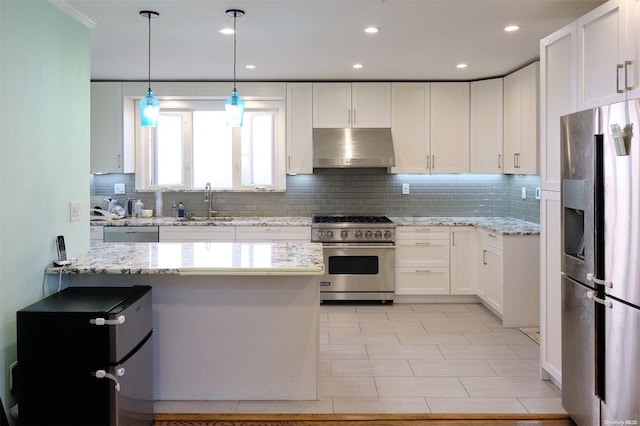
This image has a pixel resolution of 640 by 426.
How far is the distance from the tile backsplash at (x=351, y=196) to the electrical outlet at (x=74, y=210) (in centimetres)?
271

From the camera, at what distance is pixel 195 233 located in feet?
17.7

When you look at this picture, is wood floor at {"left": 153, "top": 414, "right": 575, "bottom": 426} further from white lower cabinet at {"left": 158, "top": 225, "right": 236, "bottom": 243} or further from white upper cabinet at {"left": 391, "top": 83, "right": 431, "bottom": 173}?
white upper cabinet at {"left": 391, "top": 83, "right": 431, "bottom": 173}

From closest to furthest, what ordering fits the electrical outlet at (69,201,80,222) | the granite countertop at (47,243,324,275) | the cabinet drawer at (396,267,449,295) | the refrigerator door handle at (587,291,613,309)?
the refrigerator door handle at (587,291,613,309) → the granite countertop at (47,243,324,275) → the electrical outlet at (69,201,80,222) → the cabinet drawer at (396,267,449,295)

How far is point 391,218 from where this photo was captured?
5922 mm

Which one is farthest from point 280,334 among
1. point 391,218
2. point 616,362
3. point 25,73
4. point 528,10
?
point 391,218

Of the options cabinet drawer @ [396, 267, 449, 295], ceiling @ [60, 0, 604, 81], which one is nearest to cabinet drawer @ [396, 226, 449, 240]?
cabinet drawer @ [396, 267, 449, 295]

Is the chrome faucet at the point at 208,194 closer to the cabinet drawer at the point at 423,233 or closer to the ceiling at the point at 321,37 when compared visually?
the ceiling at the point at 321,37

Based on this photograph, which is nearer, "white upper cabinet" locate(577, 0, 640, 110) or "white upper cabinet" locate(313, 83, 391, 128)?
"white upper cabinet" locate(577, 0, 640, 110)

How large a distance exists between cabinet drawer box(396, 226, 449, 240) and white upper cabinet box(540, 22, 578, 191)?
2168mm

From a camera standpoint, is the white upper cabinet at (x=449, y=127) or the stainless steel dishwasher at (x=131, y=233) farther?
the white upper cabinet at (x=449, y=127)

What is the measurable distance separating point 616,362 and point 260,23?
2.99 m

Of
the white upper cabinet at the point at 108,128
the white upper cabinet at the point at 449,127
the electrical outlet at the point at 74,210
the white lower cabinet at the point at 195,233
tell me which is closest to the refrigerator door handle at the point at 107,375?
the electrical outlet at the point at 74,210

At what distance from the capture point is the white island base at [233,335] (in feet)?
9.99

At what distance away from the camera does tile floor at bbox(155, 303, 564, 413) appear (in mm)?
3078
